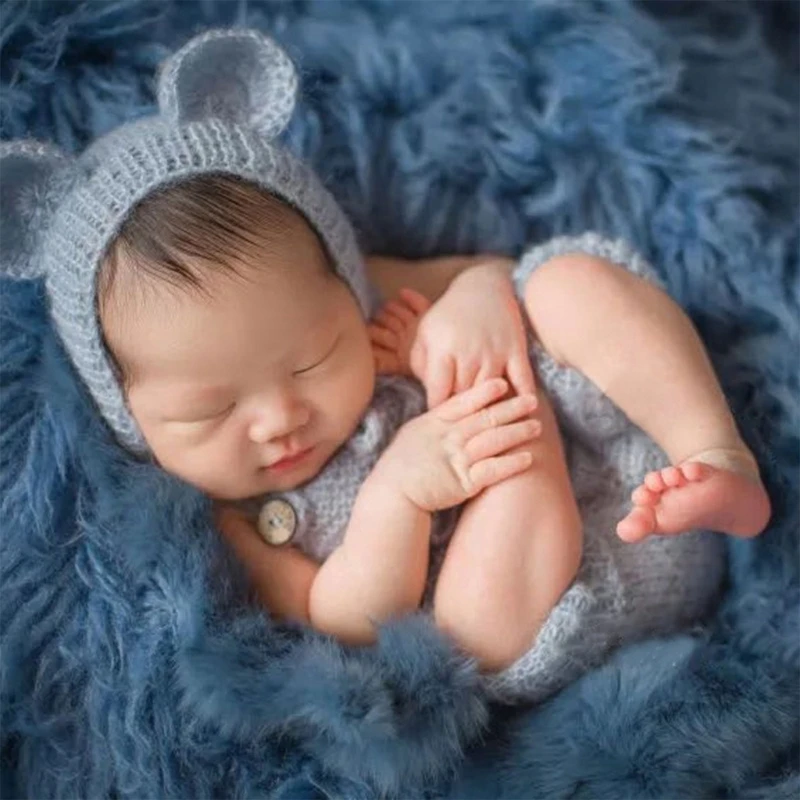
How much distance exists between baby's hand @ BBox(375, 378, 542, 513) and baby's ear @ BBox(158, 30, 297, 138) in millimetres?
298

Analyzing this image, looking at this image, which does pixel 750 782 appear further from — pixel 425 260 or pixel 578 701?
pixel 425 260

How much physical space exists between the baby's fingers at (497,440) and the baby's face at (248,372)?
4.4 inches

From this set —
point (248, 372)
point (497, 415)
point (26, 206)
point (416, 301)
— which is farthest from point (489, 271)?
point (26, 206)

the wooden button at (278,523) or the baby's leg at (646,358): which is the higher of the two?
the baby's leg at (646,358)

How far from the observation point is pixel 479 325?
1.25 metres

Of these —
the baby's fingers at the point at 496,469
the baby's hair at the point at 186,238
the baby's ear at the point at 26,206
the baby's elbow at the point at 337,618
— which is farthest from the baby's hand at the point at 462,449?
the baby's ear at the point at 26,206

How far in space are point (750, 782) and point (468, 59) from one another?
0.72 m

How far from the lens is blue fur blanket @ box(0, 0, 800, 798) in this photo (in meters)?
1.12

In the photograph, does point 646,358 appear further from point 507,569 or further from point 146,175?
point 146,175

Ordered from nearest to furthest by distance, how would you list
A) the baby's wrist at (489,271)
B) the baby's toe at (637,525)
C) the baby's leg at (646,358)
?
the baby's toe at (637,525) < the baby's leg at (646,358) < the baby's wrist at (489,271)

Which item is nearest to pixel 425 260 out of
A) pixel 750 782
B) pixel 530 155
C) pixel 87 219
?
pixel 530 155

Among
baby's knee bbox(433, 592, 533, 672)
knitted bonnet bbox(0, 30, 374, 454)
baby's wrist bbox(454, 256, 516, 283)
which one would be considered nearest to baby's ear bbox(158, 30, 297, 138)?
knitted bonnet bbox(0, 30, 374, 454)

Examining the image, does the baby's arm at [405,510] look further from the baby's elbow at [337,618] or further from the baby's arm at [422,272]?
the baby's arm at [422,272]

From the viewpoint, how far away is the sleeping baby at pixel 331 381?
113cm
